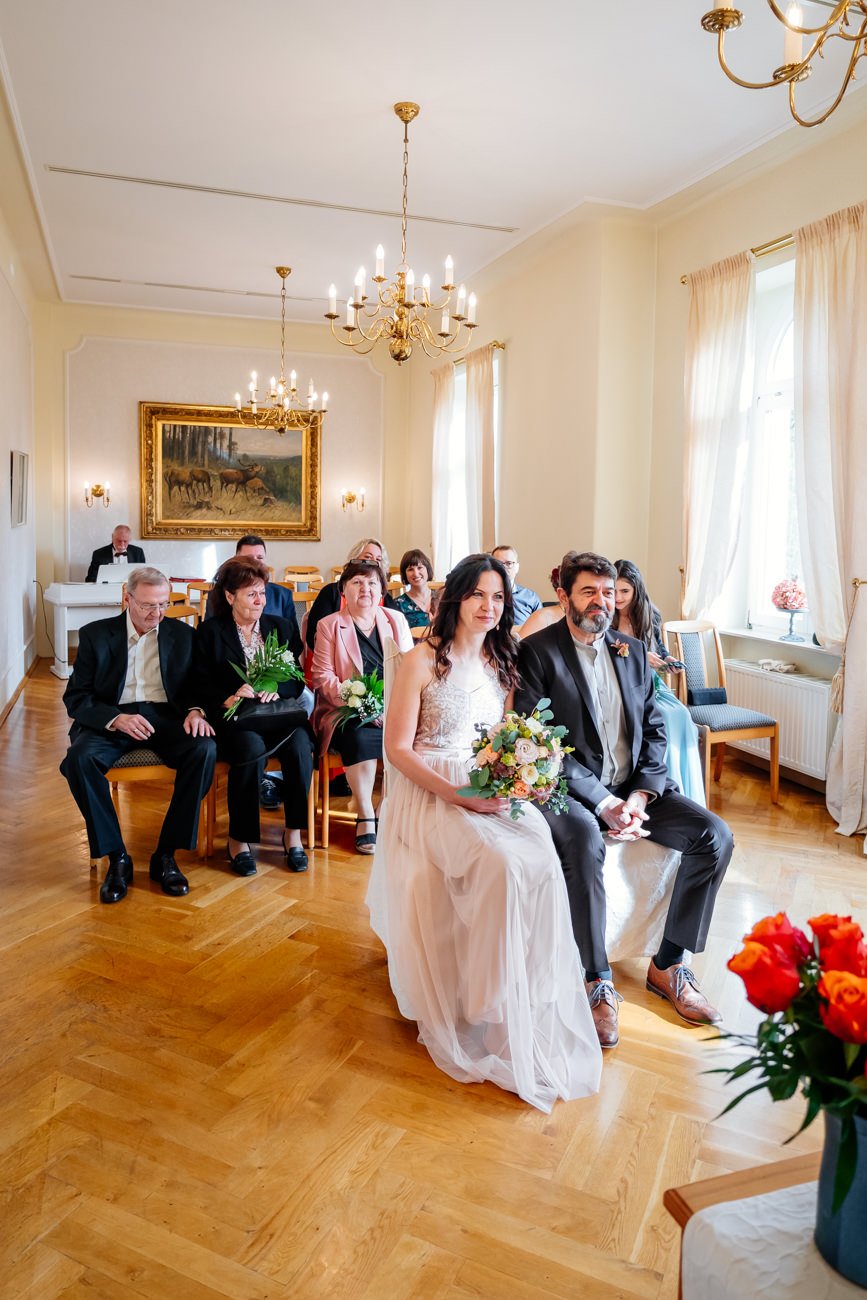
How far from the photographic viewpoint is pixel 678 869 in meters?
3.36

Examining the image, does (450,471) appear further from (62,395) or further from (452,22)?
(452,22)

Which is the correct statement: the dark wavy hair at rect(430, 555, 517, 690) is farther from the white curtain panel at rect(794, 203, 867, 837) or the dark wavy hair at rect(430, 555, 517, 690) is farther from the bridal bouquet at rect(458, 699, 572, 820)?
the white curtain panel at rect(794, 203, 867, 837)

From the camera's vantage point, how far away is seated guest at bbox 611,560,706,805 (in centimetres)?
404

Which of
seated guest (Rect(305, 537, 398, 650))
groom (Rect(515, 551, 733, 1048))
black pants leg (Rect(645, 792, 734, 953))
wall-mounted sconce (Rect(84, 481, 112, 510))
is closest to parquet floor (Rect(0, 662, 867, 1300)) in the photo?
groom (Rect(515, 551, 733, 1048))

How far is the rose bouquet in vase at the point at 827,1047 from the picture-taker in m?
1.22

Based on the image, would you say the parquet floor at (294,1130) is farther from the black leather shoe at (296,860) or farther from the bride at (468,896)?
the black leather shoe at (296,860)

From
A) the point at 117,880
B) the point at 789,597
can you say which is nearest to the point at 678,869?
the point at 117,880

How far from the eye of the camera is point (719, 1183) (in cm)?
158

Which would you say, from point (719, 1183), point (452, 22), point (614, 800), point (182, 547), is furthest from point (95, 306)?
point (719, 1183)

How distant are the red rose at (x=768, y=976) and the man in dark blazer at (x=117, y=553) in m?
10.5

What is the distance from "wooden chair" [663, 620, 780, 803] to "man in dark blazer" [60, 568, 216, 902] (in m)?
2.95

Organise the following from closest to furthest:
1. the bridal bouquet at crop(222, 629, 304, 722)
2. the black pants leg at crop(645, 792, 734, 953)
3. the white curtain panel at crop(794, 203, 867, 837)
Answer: the black pants leg at crop(645, 792, 734, 953) < the bridal bouquet at crop(222, 629, 304, 722) < the white curtain panel at crop(794, 203, 867, 837)

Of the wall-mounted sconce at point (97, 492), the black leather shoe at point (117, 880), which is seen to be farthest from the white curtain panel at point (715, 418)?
the wall-mounted sconce at point (97, 492)

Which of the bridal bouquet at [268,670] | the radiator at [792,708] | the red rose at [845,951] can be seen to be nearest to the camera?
the red rose at [845,951]
